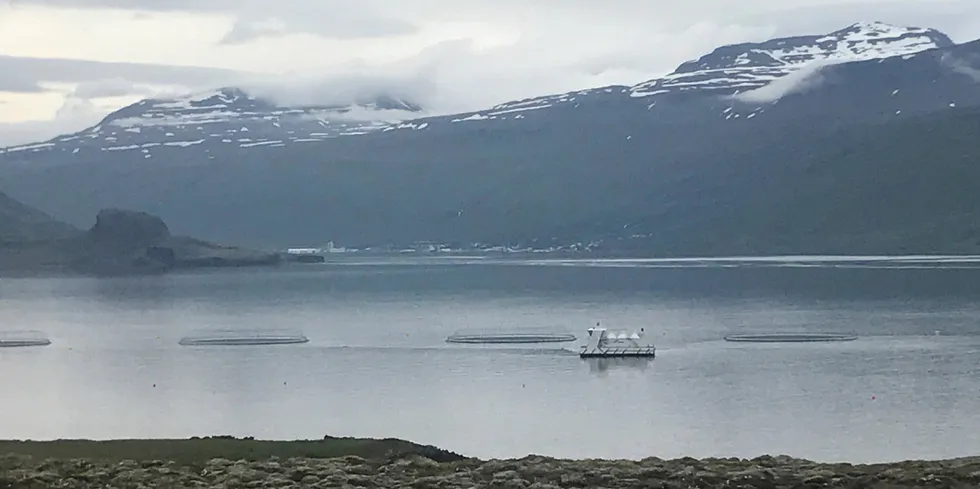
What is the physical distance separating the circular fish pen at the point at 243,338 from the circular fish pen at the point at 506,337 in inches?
508

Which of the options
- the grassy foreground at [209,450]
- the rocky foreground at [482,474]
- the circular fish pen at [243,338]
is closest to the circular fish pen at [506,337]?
the circular fish pen at [243,338]

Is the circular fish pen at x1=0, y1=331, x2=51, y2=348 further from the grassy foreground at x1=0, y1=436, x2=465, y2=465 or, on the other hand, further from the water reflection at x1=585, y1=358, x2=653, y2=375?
the grassy foreground at x1=0, y1=436, x2=465, y2=465

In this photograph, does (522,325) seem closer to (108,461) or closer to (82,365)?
(82,365)

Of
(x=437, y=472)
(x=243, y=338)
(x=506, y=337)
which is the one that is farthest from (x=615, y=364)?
(x=437, y=472)

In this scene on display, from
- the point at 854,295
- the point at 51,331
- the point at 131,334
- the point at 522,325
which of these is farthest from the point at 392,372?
the point at 854,295

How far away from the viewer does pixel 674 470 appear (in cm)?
2692

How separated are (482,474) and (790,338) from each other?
73.4 meters

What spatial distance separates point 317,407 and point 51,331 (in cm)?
7096

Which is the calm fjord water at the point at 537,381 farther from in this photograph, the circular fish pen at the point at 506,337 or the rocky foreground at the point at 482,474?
the rocky foreground at the point at 482,474

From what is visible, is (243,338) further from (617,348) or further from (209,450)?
(209,450)

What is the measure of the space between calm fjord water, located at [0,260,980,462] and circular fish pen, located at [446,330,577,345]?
8.02ft

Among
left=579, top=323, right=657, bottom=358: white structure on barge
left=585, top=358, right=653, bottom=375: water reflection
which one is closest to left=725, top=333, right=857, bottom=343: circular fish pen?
left=579, top=323, right=657, bottom=358: white structure on barge

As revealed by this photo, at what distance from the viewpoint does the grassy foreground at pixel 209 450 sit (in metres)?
31.2

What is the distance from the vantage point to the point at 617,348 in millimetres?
85625
